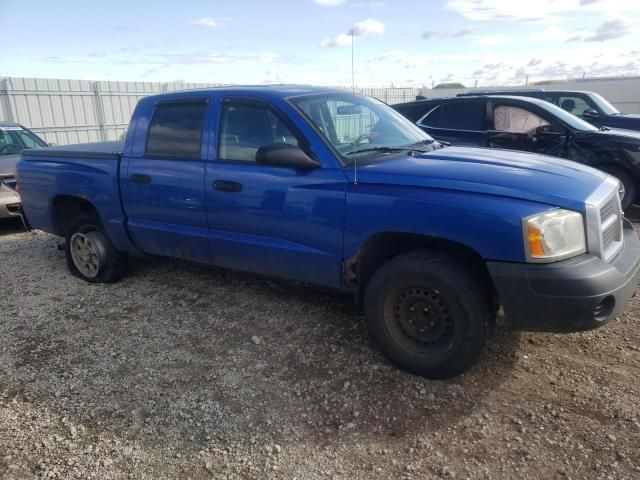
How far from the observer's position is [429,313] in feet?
10.5

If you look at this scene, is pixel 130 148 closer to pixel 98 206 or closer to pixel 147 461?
pixel 98 206

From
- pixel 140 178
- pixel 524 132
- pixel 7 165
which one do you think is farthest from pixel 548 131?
pixel 7 165

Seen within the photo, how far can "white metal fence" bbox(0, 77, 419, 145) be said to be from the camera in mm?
13961

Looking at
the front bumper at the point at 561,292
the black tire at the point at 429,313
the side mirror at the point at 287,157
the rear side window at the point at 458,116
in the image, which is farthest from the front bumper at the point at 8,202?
the front bumper at the point at 561,292

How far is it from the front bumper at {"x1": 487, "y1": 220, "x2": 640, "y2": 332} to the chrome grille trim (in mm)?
95

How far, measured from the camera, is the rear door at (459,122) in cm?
796

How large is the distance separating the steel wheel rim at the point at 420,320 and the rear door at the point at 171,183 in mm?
1719

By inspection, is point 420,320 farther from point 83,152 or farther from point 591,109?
point 591,109

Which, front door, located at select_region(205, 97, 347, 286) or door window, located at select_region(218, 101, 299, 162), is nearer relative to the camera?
front door, located at select_region(205, 97, 347, 286)

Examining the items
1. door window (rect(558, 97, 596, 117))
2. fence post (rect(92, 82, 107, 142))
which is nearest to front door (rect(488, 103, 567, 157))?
door window (rect(558, 97, 596, 117))

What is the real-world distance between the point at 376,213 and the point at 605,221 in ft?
4.48

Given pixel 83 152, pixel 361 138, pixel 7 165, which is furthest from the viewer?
pixel 7 165

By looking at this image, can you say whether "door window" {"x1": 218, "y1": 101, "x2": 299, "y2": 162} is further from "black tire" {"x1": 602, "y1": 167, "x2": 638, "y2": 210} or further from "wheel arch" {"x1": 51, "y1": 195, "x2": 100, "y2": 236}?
"black tire" {"x1": 602, "y1": 167, "x2": 638, "y2": 210}

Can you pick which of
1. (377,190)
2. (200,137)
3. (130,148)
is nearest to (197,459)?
(377,190)
